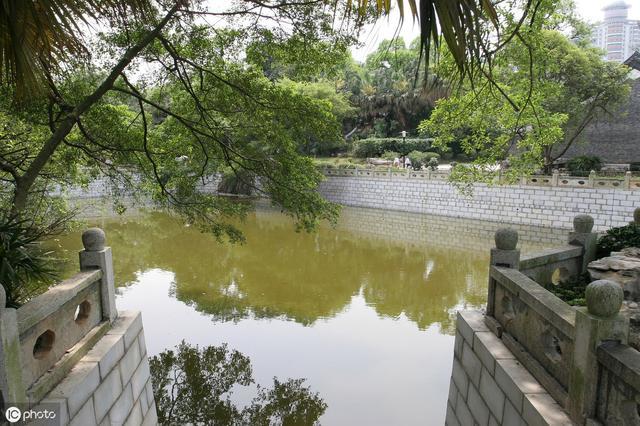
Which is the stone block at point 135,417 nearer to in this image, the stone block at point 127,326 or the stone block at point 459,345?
the stone block at point 127,326

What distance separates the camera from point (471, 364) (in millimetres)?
3598

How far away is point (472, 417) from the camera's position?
11.4 ft

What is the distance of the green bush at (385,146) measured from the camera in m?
24.9

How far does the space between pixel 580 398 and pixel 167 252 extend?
11342 mm

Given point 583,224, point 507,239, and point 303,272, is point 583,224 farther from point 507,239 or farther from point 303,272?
point 303,272

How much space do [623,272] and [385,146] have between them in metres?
22.2

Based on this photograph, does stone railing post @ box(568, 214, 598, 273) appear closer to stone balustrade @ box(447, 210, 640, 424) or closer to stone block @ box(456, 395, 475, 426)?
stone balustrade @ box(447, 210, 640, 424)

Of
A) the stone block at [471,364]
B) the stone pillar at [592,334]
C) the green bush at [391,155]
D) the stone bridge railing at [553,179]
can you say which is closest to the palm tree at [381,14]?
the stone pillar at [592,334]

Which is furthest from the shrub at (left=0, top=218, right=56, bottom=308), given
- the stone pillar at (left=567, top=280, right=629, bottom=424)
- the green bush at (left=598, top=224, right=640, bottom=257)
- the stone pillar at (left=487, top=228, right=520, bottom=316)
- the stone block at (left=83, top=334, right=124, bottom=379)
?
the green bush at (left=598, top=224, right=640, bottom=257)

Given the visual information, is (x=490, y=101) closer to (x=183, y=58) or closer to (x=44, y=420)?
(x=183, y=58)

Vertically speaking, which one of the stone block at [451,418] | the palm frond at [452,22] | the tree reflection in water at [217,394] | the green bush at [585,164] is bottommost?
the tree reflection in water at [217,394]

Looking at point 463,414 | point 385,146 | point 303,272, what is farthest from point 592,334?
point 385,146

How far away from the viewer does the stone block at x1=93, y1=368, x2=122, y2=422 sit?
9.53 feet

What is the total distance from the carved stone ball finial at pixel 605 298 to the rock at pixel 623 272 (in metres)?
1.87
